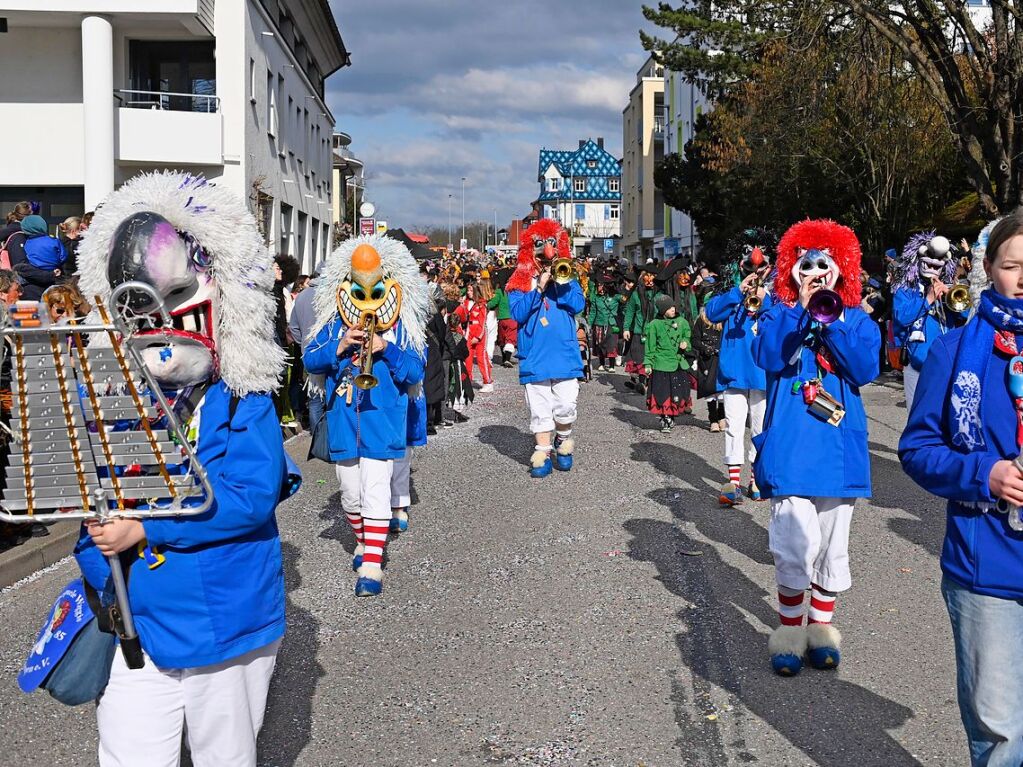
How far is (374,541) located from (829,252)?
3.10m

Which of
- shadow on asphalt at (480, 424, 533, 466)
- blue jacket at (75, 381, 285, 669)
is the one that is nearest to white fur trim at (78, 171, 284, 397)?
blue jacket at (75, 381, 285, 669)

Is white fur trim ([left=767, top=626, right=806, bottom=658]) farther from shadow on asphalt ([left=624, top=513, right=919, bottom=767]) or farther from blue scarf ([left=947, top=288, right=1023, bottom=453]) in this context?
blue scarf ([left=947, top=288, right=1023, bottom=453])

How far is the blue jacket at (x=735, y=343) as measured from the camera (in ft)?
28.8

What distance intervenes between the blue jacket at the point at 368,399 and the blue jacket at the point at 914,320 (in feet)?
15.1

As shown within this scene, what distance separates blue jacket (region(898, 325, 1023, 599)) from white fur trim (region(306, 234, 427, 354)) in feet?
14.2

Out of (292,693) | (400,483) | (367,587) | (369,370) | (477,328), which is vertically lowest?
(292,693)

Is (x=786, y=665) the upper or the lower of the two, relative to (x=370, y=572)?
lower

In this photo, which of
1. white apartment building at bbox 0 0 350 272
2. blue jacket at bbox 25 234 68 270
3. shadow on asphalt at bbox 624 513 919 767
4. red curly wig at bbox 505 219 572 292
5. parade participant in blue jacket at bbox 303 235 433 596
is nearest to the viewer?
shadow on asphalt at bbox 624 513 919 767

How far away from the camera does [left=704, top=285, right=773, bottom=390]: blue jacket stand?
8.77 m

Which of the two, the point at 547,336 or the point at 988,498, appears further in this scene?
the point at 547,336

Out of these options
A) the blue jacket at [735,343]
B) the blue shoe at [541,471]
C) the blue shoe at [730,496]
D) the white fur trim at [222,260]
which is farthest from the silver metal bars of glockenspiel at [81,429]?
the blue shoe at [541,471]

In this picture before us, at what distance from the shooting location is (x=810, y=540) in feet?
16.4

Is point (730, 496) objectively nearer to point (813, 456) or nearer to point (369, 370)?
point (369, 370)

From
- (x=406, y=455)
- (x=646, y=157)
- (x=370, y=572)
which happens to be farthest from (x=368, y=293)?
(x=646, y=157)
